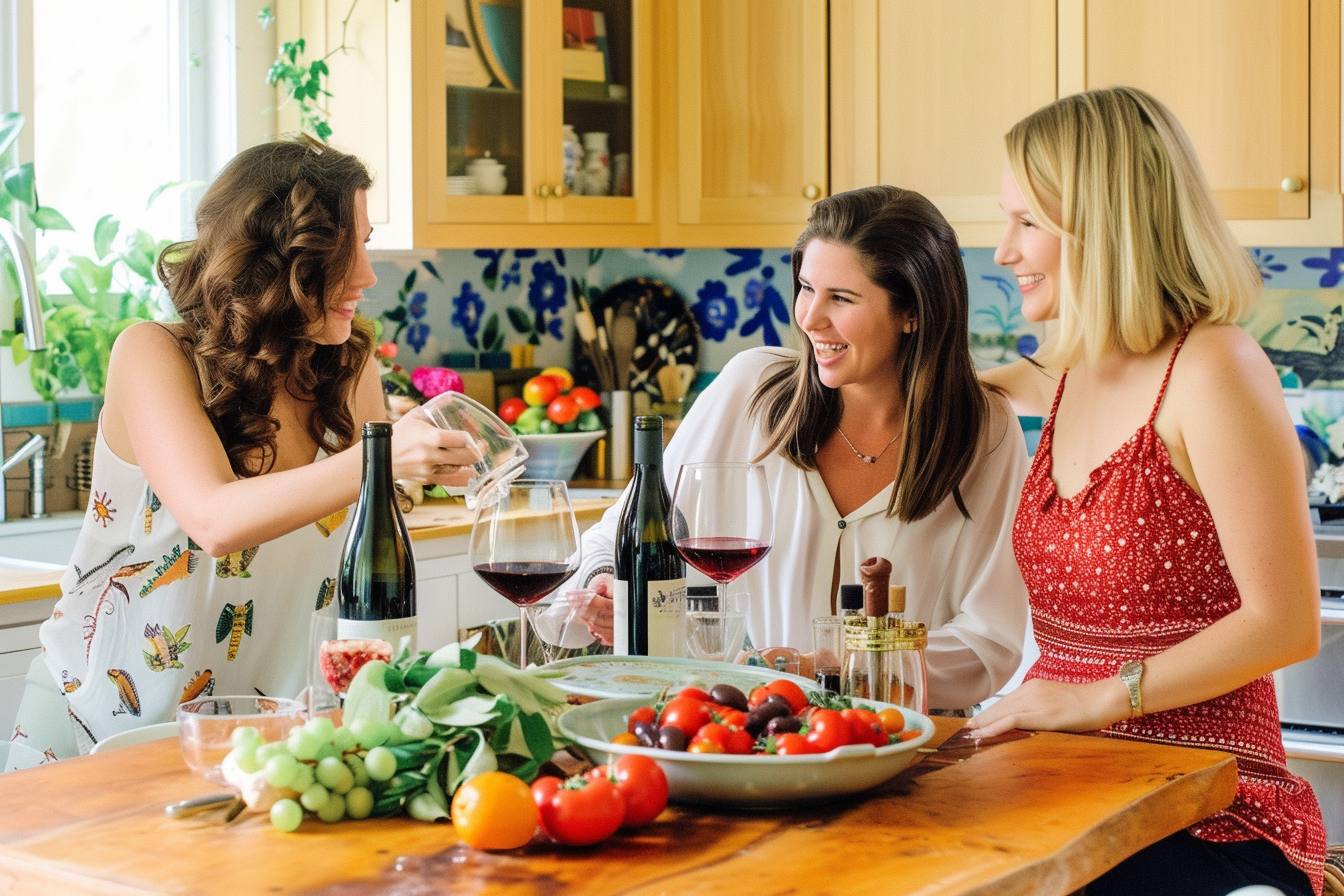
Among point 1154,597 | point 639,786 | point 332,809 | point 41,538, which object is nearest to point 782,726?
point 639,786

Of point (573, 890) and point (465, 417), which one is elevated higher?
point (465, 417)

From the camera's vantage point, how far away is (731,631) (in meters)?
1.43

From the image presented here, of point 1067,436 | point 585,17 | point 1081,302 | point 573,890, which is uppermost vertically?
point 585,17

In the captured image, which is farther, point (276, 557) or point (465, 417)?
point (276, 557)

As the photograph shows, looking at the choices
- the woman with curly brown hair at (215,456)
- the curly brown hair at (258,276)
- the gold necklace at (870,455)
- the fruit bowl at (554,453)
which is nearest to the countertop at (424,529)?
the fruit bowl at (554,453)

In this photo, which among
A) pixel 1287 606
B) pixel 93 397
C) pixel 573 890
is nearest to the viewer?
pixel 573 890

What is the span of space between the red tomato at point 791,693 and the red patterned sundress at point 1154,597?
64cm

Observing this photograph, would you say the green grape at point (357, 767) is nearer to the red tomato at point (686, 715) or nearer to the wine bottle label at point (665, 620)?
the red tomato at point (686, 715)

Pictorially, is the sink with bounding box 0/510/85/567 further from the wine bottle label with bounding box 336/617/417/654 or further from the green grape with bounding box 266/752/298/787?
the green grape with bounding box 266/752/298/787

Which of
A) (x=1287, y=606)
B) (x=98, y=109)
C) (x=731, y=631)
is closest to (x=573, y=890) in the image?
(x=731, y=631)

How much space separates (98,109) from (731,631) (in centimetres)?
257

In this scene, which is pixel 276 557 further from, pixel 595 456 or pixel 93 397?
pixel 595 456

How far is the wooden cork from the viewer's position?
51.5 inches

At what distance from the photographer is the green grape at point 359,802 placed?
108cm
